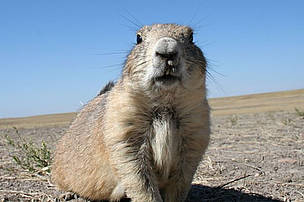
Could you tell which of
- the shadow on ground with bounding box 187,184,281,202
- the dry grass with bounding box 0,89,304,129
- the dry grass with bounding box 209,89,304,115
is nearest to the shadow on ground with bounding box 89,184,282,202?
the shadow on ground with bounding box 187,184,281,202

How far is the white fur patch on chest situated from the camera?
3311 millimetres

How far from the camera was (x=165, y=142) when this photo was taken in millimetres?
3318

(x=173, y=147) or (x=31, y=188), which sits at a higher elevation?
(x=173, y=147)

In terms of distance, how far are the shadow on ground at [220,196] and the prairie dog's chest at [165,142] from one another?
0.88m

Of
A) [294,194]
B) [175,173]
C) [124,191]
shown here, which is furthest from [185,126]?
[294,194]

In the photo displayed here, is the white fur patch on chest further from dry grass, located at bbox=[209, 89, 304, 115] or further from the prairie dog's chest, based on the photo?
dry grass, located at bbox=[209, 89, 304, 115]

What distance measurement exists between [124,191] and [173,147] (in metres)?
0.70

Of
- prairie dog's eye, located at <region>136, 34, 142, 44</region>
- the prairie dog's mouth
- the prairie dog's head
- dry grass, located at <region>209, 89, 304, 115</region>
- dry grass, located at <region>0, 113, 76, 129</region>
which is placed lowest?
dry grass, located at <region>209, 89, 304, 115</region>

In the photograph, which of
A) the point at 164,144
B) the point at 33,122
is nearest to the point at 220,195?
the point at 164,144

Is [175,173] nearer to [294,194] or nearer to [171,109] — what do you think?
[171,109]

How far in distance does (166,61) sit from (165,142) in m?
0.74

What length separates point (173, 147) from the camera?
11.0ft

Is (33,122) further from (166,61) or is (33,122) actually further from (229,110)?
(166,61)

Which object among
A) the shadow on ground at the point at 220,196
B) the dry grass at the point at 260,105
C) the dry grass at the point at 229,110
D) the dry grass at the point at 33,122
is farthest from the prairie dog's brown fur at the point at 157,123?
the dry grass at the point at 33,122
